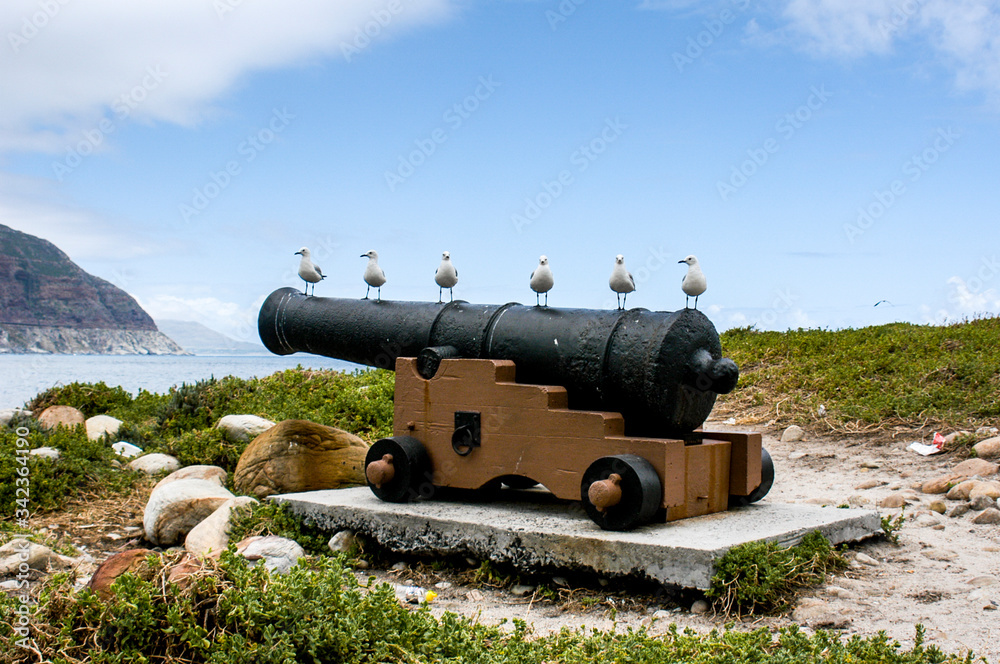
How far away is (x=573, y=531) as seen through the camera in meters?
5.00

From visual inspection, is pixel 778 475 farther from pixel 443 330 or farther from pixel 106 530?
pixel 106 530

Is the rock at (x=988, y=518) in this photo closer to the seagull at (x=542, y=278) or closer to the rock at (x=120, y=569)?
A: the seagull at (x=542, y=278)

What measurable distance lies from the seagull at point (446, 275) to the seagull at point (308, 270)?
45.9 inches

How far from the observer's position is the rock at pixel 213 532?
19.6 ft

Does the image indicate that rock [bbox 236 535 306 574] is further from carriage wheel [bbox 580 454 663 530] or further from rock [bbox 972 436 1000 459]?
rock [bbox 972 436 1000 459]

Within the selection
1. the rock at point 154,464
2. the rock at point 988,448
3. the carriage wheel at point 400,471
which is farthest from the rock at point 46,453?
the rock at point 988,448

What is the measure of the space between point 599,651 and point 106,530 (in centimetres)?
473

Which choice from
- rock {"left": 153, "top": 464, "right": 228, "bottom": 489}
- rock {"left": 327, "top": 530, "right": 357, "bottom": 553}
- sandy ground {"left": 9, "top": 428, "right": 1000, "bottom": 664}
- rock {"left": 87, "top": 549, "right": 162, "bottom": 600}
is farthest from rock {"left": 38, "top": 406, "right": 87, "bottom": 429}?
rock {"left": 87, "top": 549, "right": 162, "bottom": 600}

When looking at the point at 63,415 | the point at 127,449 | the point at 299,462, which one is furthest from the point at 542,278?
the point at 63,415

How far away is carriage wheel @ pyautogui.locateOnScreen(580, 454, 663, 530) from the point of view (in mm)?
4863

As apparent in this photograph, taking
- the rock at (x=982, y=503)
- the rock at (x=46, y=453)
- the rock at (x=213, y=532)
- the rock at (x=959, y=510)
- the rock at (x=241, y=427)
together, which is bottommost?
the rock at (x=213, y=532)

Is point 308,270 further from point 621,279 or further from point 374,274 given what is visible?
point 621,279

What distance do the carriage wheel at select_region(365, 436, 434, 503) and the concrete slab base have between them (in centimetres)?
9

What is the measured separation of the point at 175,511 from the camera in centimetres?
A: 651
